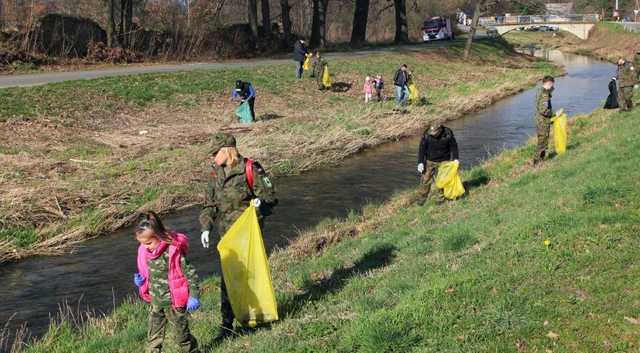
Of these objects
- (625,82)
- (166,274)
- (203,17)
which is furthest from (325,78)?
(166,274)

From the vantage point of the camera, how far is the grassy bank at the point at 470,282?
5.72 metres

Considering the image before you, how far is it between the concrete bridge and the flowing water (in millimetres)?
62376

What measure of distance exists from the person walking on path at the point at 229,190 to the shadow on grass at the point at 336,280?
0.69 metres

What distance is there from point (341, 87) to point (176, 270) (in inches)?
1071

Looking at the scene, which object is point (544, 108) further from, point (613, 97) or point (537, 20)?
point (537, 20)

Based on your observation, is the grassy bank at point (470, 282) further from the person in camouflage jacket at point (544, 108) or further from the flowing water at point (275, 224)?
Result: the person in camouflage jacket at point (544, 108)

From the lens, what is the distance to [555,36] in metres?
105

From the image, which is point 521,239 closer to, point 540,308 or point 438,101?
point 540,308

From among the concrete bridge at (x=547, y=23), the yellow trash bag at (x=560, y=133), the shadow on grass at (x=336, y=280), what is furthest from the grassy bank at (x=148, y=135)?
the concrete bridge at (x=547, y=23)

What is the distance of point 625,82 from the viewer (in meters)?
19.6

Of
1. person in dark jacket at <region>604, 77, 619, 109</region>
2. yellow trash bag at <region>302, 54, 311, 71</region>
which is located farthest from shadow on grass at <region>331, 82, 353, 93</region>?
person in dark jacket at <region>604, 77, 619, 109</region>

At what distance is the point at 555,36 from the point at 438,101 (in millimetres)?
81724

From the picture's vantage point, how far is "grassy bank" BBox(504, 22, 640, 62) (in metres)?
64.0

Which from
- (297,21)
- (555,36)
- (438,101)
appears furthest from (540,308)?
(555,36)
